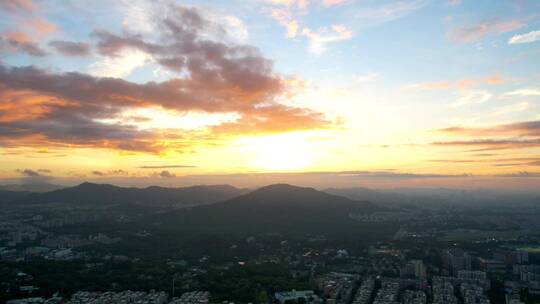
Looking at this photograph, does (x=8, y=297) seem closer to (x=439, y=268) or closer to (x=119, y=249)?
(x=119, y=249)

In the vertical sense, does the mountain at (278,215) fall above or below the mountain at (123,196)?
below

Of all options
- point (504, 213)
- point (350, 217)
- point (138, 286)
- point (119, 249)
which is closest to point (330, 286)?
point (138, 286)

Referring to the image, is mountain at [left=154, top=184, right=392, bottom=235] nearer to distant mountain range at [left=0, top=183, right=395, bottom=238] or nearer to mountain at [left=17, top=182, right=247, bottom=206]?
distant mountain range at [left=0, top=183, right=395, bottom=238]

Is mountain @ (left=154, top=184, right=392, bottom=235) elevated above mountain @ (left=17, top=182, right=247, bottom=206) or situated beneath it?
situated beneath

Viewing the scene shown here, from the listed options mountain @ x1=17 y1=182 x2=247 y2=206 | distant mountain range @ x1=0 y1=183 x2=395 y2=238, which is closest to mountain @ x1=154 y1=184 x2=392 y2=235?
distant mountain range @ x1=0 y1=183 x2=395 y2=238

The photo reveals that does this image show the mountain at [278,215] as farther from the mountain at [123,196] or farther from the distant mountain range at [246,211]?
the mountain at [123,196]

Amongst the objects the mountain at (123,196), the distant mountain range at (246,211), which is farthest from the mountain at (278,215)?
the mountain at (123,196)
